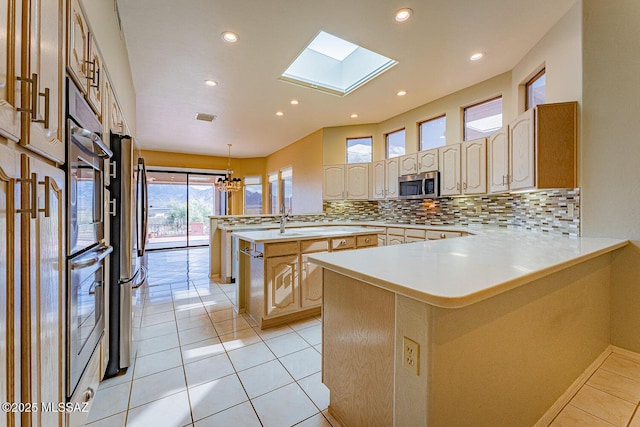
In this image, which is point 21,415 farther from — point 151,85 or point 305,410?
point 151,85

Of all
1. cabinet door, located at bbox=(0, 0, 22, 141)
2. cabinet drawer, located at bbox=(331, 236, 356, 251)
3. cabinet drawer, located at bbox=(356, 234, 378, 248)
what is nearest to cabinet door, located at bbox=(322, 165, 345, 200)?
cabinet drawer, located at bbox=(356, 234, 378, 248)

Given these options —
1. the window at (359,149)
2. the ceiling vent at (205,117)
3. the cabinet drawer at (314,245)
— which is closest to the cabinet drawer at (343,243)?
the cabinet drawer at (314,245)

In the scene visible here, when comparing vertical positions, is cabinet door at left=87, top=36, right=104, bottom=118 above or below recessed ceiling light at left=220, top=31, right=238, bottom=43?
below

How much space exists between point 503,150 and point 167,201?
853 cm

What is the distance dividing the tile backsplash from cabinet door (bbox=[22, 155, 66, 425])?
11.5ft

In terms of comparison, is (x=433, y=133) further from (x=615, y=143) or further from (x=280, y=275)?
(x=280, y=275)

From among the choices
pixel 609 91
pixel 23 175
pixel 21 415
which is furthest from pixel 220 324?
pixel 609 91

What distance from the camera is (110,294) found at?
5.95ft

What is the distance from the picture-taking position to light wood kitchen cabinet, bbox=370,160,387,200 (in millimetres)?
5145

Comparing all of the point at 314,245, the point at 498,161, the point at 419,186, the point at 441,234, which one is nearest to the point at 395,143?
the point at 419,186

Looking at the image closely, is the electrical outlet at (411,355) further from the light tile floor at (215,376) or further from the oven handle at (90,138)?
the oven handle at (90,138)

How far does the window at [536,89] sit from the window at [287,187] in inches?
211

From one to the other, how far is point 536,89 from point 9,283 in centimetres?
438

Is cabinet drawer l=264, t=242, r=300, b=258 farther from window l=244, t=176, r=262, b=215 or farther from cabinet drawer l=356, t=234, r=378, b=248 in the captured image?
window l=244, t=176, r=262, b=215
